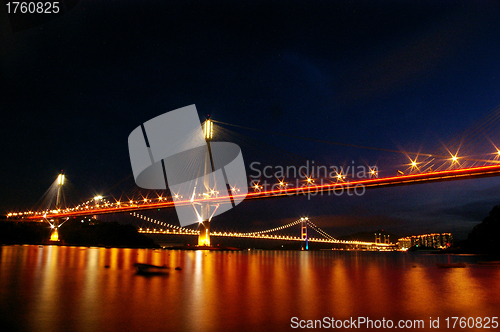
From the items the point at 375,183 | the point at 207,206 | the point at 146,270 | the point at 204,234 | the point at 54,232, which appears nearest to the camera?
the point at 146,270

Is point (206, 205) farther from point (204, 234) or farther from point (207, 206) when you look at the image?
point (204, 234)

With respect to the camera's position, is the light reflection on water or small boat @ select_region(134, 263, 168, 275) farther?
small boat @ select_region(134, 263, 168, 275)

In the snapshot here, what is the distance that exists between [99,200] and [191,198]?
117 feet

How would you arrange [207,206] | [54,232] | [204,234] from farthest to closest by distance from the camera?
[54,232] < [204,234] < [207,206]

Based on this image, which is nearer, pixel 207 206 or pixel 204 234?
pixel 207 206

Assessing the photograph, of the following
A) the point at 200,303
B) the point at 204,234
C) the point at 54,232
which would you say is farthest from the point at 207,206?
the point at 54,232

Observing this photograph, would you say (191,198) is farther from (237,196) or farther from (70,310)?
(70,310)

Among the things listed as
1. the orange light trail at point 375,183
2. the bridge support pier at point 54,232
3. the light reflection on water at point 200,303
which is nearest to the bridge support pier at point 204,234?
the orange light trail at point 375,183

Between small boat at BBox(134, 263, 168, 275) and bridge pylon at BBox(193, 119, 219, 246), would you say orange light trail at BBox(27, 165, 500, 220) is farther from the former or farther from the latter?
small boat at BBox(134, 263, 168, 275)

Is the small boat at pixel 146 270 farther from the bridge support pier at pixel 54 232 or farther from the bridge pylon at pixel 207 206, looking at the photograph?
the bridge support pier at pixel 54 232

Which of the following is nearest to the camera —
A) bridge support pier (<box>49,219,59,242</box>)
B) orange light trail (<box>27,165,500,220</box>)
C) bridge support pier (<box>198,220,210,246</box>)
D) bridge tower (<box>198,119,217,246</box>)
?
orange light trail (<box>27,165,500,220</box>)

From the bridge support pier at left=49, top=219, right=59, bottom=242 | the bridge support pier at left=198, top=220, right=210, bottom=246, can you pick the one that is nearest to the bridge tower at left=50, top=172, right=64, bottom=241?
the bridge support pier at left=49, top=219, right=59, bottom=242

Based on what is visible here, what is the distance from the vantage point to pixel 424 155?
28.7m

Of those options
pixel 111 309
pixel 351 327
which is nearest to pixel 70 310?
pixel 111 309
